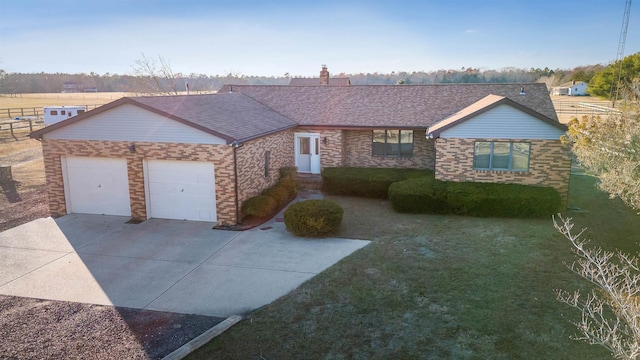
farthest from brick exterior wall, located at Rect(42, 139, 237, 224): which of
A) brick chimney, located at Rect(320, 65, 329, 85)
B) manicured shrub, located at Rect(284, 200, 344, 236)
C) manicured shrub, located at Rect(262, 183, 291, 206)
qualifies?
brick chimney, located at Rect(320, 65, 329, 85)

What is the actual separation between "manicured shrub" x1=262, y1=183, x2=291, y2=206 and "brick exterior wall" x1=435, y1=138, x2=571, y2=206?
6102mm

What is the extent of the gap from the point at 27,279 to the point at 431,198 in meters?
12.5

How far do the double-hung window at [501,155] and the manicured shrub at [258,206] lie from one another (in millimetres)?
8090

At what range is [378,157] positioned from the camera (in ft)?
73.3

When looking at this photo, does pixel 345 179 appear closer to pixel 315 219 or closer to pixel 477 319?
pixel 315 219

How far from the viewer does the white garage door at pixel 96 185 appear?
1670 centimetres

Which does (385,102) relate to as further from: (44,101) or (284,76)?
(284,76)

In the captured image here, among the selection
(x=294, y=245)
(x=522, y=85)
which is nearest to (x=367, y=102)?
(x=522, y=85)

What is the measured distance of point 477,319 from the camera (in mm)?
9180

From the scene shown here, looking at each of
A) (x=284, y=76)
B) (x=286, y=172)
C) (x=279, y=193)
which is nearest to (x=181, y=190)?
(x=279, y=193)

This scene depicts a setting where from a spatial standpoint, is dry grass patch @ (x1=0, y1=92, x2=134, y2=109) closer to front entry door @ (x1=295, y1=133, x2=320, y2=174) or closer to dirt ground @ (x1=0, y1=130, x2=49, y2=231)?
dirt ground @ (x1=0, y1=130, x2=49, y2=231)

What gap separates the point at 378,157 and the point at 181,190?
9845 mm

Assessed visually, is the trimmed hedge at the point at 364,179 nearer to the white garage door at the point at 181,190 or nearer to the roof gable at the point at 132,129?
the white garage door at the point at 181,190

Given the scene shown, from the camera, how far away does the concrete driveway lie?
1058 cm
